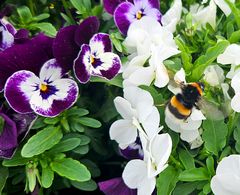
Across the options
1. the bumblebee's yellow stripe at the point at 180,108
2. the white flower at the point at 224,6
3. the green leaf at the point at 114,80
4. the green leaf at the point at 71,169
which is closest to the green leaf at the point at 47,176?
the green leaf at the point at 71,169

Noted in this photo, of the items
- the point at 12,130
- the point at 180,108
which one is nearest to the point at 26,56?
the point at 12,130

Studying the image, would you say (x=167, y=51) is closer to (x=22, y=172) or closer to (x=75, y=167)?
(x=75, y=167)

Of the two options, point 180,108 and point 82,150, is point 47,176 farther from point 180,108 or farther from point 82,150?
point 180,108

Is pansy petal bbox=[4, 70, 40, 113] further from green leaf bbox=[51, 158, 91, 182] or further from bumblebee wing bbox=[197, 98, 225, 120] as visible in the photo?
bumblebee wing bbox=[197, 98, 225, 120]

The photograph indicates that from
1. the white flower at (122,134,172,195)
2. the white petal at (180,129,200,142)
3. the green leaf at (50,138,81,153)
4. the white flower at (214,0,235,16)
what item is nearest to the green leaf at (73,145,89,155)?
the green leaf at (50,138,81,153)

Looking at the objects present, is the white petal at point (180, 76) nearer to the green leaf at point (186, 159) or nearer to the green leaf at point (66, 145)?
the green leaf at point (186, 159)

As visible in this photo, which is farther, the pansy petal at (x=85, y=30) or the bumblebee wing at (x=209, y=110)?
the pansy petal at (x=85, y=30)
